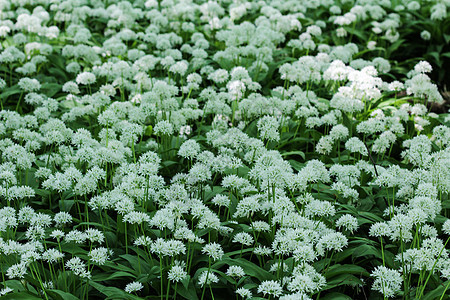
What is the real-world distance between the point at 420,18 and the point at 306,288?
30.6 ft

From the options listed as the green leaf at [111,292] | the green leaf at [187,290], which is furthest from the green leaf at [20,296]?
the green leaf at [187,290]

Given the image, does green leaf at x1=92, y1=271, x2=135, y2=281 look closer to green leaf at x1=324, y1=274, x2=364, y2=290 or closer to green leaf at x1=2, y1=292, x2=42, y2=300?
green leaf at x1=2, y1=292, x2=42, y2=300

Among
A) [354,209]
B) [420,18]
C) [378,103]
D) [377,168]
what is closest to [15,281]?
[354,209]

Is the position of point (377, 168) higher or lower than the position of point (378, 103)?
higher

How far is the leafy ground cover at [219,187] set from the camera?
3.39 metres

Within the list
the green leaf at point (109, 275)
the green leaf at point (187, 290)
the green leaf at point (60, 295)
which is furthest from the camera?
the green leaf at point (109, 275)

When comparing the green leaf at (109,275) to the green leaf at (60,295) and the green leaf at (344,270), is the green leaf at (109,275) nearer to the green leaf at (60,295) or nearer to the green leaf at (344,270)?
the green leaf at (60,295)

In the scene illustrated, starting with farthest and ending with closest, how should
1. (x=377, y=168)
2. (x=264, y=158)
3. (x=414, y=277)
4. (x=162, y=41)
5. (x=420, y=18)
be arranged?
→ 1. (x=420, y=18)
2. (x=162, y=41)
3. (x=377, y=168)
4. (x=264, y=158)
5. (x=414, y=277)

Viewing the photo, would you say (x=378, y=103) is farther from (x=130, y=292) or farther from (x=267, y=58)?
(x=130, y=292)

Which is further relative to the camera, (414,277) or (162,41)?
(162,41)

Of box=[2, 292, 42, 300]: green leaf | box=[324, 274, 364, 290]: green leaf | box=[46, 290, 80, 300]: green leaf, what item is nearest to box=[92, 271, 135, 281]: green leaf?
box=[46, 290, 80, 300]: green leaf

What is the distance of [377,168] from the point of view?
4.77 m

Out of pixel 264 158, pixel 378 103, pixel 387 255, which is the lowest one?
pixel 378 103

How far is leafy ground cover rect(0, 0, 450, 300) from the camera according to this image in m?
3.39
